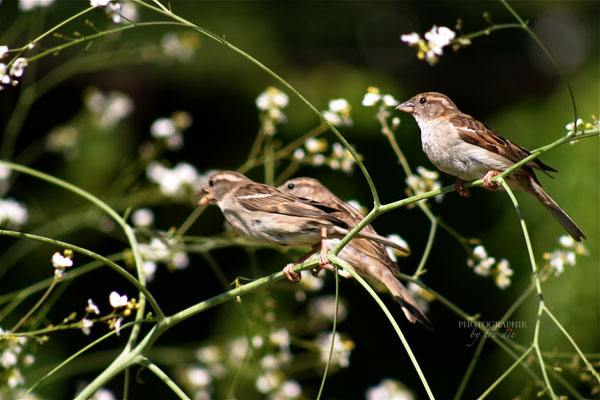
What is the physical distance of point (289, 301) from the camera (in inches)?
164

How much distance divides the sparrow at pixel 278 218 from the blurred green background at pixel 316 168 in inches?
28.0

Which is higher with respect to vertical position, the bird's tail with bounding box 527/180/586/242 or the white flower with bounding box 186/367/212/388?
the bird's tail with bounding box 527/180/586/242

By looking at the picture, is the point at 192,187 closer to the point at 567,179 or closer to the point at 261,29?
the point at 567,179

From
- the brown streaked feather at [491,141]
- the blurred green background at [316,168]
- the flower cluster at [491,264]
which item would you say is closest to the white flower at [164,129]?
the blurred green background at [316,168]

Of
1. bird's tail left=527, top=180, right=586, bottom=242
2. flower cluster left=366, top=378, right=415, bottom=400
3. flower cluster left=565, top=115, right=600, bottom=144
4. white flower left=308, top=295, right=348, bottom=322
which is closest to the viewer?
flower cluster left=565, top=115, right=600, bottom=144

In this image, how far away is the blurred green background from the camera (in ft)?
11.8

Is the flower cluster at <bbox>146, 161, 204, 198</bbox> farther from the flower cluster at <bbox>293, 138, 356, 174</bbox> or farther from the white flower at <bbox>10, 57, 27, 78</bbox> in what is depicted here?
the white flower at <bbox>10, 57, 27, 78</bbox>

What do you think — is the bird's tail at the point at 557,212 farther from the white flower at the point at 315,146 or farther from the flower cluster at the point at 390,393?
the flower cluster at the point at 390,393

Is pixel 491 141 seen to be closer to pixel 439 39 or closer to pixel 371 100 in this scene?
pixel 371 100

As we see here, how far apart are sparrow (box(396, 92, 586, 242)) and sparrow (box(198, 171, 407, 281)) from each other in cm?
36

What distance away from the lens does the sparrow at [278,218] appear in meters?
2.29

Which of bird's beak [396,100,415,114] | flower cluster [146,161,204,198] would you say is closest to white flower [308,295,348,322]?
flower cluster [146,161,204,198]

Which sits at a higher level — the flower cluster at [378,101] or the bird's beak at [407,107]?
the flower cluster at [378,101]

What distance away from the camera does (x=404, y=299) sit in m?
2.40
